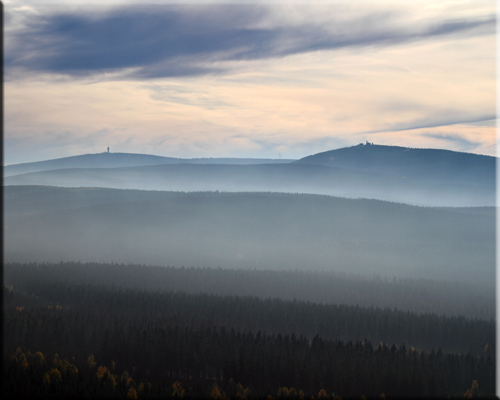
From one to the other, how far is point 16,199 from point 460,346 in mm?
172083

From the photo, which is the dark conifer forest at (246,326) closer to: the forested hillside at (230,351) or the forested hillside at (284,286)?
the forested hillside at (230,351)

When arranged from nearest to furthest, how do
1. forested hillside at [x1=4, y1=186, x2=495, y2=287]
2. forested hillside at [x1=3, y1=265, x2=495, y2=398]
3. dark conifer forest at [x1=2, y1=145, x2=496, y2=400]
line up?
forested hillside at [x1=3, y1=265, x2=495, y2=398] < dark conifer forest at [x1=2, y1=145, x2=496, y2=400] < forested hillside at [x1=4, y1=186, x2=495, y2=287]

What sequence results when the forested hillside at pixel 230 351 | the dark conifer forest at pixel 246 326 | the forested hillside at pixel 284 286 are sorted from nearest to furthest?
the forested hillside at pixel 230 351 < the dark conifer forest at pixel 246 326 < the forested hillside at pixel 284 286

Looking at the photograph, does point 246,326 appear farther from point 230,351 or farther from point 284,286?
point 284,286

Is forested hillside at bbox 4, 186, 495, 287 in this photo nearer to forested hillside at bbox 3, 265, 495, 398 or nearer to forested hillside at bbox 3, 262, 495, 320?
forested hillside at bbox 3, 262, 495, 320

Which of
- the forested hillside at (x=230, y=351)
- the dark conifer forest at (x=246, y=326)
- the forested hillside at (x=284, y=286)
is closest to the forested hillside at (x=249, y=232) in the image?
the dark conifer forest at (x=246, y=326)

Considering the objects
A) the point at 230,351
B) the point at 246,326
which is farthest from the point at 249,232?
the point at 230,351

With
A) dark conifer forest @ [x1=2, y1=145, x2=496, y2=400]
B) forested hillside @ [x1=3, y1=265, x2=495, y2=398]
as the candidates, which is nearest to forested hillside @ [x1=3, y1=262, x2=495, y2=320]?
dark conifer forest @ [x1=2, y1=145, x2=496, y2=400]

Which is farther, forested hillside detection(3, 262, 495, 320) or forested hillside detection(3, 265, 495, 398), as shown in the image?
forested hillside detection(3, 262, 495, 320)

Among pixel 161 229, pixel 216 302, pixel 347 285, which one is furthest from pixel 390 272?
pixel 161 229

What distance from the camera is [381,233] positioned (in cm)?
13925

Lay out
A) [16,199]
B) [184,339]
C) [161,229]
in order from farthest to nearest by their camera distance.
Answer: [16,199]
[161,229]
[184,339]

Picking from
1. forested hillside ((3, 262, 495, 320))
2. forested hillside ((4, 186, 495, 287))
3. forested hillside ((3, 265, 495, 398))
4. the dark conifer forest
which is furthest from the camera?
forested hillside ((4, 186, 495, 287))

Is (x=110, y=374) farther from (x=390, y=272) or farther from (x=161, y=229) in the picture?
(x=161, y=229)
